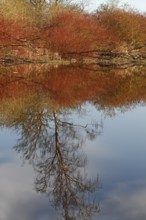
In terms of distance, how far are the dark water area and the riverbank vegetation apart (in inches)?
600

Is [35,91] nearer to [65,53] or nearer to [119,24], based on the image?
[65,53]

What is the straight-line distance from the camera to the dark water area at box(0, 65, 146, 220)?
3.86m

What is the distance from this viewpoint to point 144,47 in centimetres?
3650

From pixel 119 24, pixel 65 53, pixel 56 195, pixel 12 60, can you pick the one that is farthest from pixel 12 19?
pixel 56 195

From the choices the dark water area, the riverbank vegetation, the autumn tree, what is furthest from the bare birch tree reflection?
the autumn tree

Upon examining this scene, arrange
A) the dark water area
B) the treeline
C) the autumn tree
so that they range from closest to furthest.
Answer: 1. the dark water area
2. the treeline
3. the autumn tree

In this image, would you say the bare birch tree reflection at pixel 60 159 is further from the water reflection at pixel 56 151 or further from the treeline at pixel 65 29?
the treeline at pixel 65 29

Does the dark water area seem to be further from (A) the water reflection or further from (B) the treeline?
(B) the treeline

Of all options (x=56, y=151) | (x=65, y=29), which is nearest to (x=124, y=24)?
(x=65, y=29)

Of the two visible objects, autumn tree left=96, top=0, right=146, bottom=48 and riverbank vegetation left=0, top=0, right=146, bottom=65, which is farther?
autumn tree left=96, top=0, right=146, bottom=48

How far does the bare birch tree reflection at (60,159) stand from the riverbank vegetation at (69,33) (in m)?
17.0

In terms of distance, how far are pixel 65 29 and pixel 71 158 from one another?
2542 cm

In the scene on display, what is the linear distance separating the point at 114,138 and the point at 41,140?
119 centimetres

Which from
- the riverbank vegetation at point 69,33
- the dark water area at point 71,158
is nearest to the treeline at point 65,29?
the riverbank vegetation at point 69,33
